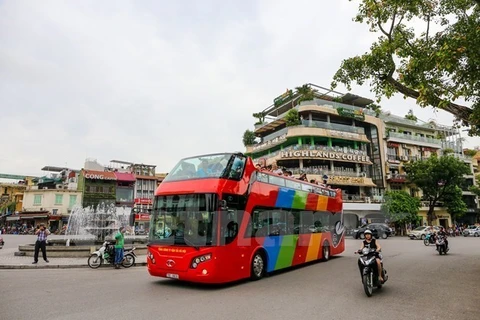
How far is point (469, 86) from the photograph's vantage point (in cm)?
1152

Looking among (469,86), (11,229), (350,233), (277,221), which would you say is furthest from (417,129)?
(11,229)

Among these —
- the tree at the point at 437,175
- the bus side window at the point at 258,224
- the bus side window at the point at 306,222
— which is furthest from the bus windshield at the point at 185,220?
the tree at the point at 437,175

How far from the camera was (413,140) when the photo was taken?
49000 millimetres

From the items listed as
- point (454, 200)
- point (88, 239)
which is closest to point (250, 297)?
point (88, 239)

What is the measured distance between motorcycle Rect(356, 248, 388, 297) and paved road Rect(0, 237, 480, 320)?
243 millimetres

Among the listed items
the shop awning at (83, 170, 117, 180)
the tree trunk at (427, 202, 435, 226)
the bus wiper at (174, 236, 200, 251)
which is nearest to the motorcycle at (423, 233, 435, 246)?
the tree trunk at (427, 202, 435, 226)

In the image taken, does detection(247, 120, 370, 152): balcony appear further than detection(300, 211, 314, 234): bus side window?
Yes

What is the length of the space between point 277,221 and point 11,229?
52.0 m

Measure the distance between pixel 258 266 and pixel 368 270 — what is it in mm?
3495

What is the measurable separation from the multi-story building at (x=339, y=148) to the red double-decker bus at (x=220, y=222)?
89.9 ft

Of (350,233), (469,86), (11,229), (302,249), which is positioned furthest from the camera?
(11,229)

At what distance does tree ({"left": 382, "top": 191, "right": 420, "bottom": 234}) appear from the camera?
39.7 meters

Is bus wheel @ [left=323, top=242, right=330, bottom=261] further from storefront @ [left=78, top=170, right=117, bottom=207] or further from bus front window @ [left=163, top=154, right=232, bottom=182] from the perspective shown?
storefront @ [left=78, top=170, right=117, bottom=207]

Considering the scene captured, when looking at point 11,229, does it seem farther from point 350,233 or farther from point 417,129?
point 417,129
